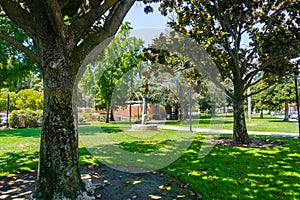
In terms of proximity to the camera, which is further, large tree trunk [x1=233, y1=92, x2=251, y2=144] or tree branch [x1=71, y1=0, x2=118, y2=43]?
large tree trunk [x1=233, y1=92, x2=251, y2=144]

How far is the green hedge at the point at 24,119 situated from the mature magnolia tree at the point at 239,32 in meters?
12.8

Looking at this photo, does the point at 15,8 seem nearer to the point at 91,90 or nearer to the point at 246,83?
the point at 246,83

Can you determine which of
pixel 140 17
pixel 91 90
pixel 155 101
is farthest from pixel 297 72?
pixel 91 90

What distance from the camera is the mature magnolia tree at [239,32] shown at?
837 centimetres

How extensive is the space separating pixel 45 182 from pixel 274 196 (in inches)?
131

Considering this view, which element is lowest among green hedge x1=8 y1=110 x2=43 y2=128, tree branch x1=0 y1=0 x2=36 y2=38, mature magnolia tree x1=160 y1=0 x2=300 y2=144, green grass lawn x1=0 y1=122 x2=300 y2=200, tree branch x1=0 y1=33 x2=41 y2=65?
green grass lawn x1=0 y1=122 x2=300 y2=200

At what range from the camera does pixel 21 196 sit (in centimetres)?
374

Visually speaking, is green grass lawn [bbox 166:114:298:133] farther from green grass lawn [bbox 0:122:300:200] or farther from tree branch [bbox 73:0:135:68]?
tree branch [bbox 73:0:135:68]

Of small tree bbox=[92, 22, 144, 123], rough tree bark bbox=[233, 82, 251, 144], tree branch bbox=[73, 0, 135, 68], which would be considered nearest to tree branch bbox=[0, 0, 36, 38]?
tree branch bbox=[73, 0, 135, 68]

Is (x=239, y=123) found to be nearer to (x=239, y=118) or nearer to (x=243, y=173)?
(x=239, y=118)

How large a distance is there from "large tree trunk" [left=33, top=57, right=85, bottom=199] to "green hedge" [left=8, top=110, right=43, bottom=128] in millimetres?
14756

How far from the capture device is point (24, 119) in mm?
17406

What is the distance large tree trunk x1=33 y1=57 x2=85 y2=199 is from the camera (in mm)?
3355

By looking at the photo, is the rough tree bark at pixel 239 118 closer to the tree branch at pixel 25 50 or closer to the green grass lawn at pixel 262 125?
the green grass lawn at pixel 262 125
